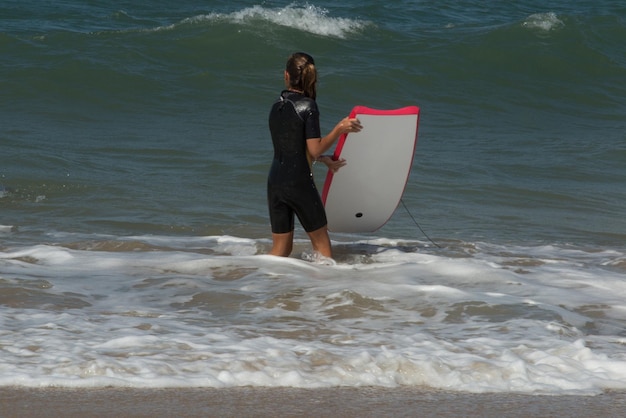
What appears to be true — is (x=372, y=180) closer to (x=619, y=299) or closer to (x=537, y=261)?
(x=537, y=261)

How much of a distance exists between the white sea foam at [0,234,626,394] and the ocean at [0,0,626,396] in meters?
0.02

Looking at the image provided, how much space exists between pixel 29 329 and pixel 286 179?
6.65ft

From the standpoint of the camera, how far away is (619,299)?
5.64 metres

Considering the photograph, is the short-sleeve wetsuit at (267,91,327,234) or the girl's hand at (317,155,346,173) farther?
the girl's hand at (317,155,346,173)

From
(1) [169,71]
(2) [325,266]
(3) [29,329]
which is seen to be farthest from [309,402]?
(1) [169,71]

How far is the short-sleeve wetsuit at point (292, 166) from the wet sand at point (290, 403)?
2.30 m

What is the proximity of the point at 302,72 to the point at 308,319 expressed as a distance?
1.62 m

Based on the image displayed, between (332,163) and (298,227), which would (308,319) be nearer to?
(332,163)

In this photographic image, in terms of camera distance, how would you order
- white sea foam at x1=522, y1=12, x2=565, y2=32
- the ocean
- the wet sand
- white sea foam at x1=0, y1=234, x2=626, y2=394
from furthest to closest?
white sea foam at x1=522, y1=12, x2=565, y2=32, the ocean, white sea foam at x1=0, y1=234, x2=626, y2=394, the wet sand

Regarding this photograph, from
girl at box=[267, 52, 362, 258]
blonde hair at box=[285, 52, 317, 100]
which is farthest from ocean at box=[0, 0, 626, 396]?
blonde hair at box=[285, 52, 317, 100]

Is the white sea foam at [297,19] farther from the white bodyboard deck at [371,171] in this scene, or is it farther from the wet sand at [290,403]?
the wet sand at [290,403]

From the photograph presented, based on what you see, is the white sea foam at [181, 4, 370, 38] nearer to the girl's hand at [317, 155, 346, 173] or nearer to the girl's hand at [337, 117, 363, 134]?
the girl's hand at [317, 155, 346, 173]

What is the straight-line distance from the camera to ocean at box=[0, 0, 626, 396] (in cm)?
435

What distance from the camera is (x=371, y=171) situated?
662 cm
